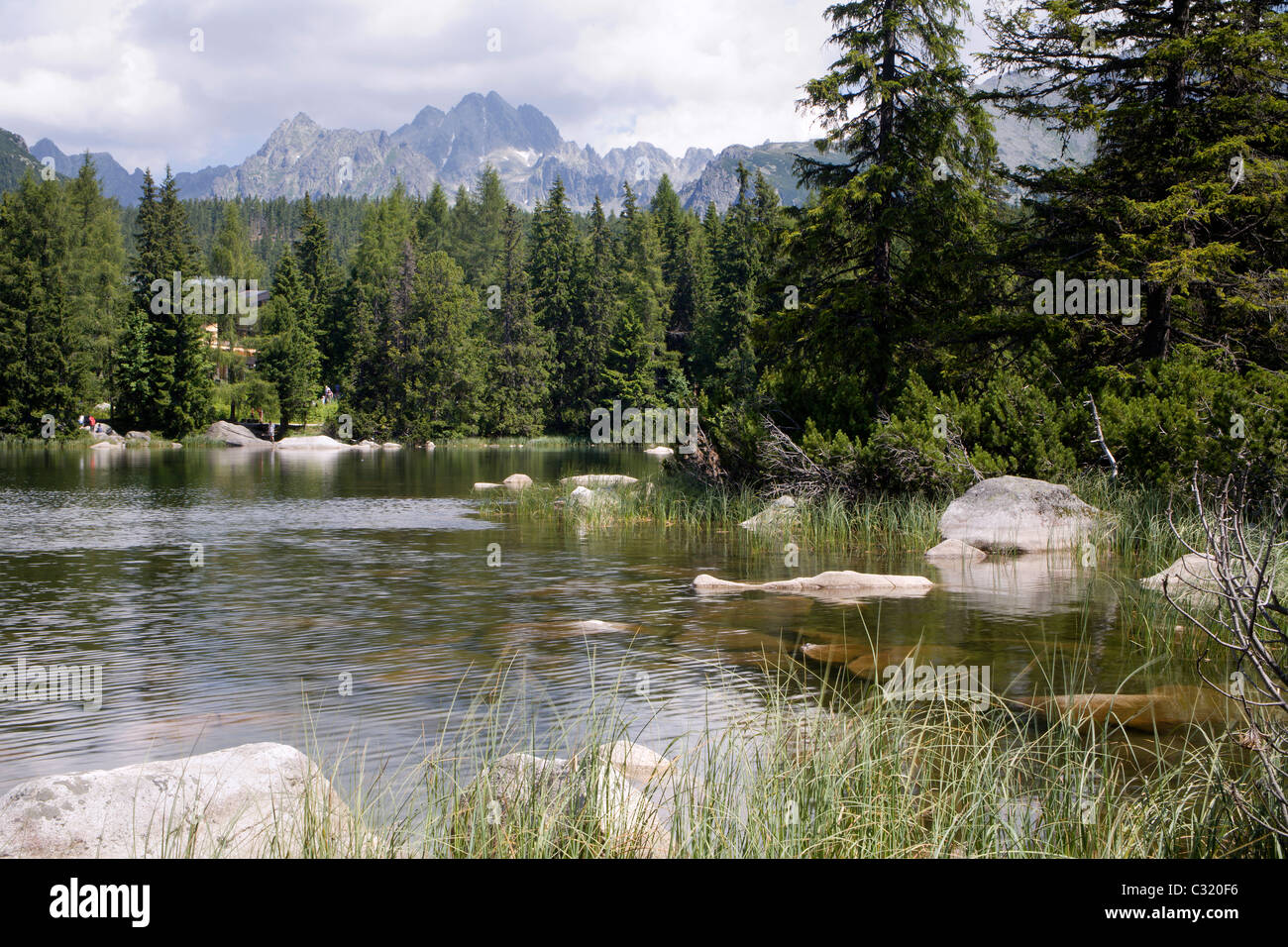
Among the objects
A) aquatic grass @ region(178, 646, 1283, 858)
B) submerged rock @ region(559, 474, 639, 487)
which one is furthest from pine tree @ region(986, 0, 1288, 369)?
aquatic grass @ region(178, 646, 1283, 858)

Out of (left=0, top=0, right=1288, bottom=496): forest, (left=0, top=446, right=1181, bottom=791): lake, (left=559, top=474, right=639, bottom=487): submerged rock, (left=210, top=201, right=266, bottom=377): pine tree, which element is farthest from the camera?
(left=210, top=201, right=266, bottom=377): pine tree

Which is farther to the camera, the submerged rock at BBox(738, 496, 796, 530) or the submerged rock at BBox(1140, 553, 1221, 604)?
the submerged rock at BBox(738, 496, 796, 530)

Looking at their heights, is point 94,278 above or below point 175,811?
above

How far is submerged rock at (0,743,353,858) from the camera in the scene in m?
4.73

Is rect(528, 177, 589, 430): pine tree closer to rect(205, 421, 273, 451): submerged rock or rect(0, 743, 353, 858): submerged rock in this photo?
rect(205, 421, 273, 451): submerged rock

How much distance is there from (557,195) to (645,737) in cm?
7761

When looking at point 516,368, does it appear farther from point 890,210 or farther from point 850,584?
point 850,584

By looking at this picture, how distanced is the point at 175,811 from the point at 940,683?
19.1ft

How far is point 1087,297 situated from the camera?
20906 mm

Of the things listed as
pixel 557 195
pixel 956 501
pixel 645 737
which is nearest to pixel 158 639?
pixel 645 737

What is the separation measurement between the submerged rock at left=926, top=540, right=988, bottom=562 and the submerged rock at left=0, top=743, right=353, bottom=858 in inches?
513

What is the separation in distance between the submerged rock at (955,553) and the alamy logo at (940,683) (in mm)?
7165
